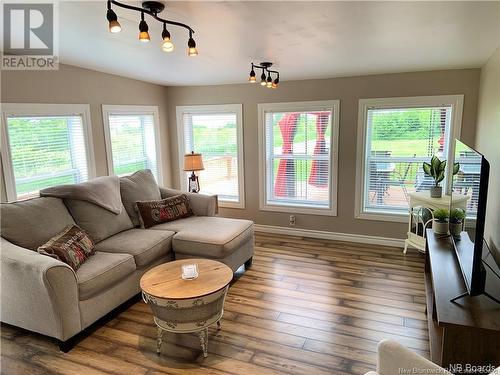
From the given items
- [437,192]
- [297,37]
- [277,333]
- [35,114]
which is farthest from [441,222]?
[35,114]

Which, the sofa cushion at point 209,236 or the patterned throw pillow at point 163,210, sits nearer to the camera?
the sofa cushion at point 209,236

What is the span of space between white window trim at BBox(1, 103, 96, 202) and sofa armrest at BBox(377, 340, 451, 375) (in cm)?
340

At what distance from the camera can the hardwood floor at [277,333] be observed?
232cm

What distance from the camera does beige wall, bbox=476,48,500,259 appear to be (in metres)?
2.51

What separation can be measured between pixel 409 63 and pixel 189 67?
2.35 metres

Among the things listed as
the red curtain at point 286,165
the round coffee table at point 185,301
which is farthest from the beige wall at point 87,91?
the round coffee table at point 185,301

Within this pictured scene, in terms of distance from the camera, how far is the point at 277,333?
2.66 metres

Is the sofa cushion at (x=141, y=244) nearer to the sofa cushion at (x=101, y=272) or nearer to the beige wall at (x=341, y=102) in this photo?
the sofa cushion at (x=101, y=272)

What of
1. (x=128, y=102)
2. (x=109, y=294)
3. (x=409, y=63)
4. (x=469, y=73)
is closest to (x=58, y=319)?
(x=109, y=294)

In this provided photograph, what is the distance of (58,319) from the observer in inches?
94.8

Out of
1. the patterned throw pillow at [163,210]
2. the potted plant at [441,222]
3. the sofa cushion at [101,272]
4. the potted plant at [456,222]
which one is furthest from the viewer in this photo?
the patterned throw pillow at [163,210]

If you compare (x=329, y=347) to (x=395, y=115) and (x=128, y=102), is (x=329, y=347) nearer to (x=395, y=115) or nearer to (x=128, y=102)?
(x=395, y=115)

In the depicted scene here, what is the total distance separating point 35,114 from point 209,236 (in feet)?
6.93

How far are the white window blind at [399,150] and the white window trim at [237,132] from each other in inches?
68.1
